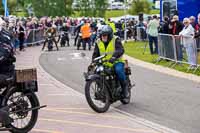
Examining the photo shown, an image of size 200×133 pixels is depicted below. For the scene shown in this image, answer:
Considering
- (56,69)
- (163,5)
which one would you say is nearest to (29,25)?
(163,5)

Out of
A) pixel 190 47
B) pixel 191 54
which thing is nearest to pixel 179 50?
pixel 191 54

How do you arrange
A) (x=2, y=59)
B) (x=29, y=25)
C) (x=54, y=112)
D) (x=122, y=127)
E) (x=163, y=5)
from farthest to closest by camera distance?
(x=29, y=25) < (x=163, y=5) < (x=54, y=112) < (x=122, y=127) < (x=2, y=59)

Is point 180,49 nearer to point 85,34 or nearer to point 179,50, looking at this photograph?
point 179,50

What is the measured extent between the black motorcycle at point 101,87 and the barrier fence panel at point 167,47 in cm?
849

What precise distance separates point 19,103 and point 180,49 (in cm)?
1112

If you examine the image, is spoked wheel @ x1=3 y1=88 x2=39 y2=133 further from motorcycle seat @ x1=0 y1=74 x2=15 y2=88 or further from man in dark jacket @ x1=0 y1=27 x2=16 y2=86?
man in dark jacket @ x1=0 y1=27 x2=16 y2=86

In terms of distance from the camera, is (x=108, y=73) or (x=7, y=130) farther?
(x=108, y=73)

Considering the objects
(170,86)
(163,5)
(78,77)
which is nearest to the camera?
(170,86)

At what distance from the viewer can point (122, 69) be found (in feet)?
37.9

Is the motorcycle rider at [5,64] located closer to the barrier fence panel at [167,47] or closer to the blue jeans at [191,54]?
the blue jeans at [191,54]

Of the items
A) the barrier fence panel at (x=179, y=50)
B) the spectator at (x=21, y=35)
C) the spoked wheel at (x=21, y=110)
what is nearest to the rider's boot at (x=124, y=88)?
the spoked wheel at (x=21, y=110)

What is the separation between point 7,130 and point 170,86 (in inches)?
289

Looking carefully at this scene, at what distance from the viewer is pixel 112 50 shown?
37.8 feet

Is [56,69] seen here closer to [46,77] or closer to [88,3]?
[46,77]
